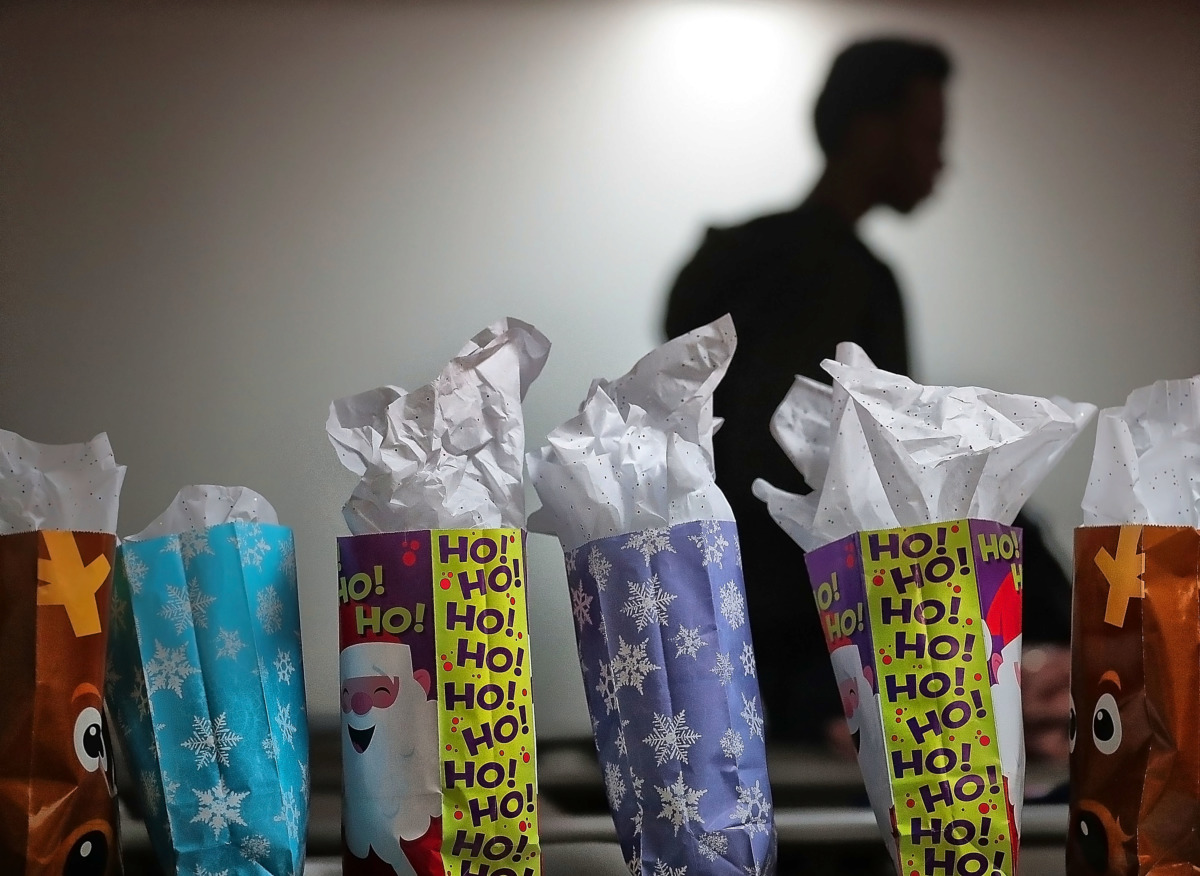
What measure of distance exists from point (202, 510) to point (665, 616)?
1.11 ft

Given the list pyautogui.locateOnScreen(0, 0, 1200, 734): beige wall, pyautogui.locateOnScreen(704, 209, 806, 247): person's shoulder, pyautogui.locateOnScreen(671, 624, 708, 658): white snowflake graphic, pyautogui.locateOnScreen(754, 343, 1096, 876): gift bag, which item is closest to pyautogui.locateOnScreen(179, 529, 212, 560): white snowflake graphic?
pyautogui.locateOnScreen(0, 0, 1200, 734): beige wall

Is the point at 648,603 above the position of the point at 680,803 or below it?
above

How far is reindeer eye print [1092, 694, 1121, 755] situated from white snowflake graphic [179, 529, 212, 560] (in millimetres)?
605

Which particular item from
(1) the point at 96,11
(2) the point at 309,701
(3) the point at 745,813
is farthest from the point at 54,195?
(3) the point at 745,813

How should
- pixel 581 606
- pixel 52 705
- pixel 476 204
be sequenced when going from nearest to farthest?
pixel 52 705, pixel 581 606, pixel 476 204

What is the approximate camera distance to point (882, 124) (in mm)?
973

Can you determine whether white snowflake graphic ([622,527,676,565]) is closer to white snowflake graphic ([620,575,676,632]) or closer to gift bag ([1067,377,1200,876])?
white snowflake graphic ([620,575,676,632])

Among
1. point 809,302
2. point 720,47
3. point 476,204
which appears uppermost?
point 720,47

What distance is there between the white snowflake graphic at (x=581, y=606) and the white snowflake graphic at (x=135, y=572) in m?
0.29

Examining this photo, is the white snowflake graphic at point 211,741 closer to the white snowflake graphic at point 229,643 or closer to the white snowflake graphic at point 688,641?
the white snowflake graphic at point 229,643

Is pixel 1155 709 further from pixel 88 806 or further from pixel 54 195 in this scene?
pixel 54 195

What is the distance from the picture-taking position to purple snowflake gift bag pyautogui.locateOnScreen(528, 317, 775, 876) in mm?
631

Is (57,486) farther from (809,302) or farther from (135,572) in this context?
(809,302)

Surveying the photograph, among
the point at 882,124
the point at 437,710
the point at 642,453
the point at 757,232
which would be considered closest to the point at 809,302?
the point at 757,232
